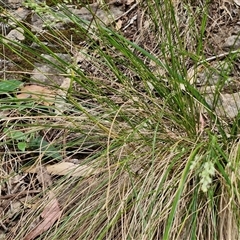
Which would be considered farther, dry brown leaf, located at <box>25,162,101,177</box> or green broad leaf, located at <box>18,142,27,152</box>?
green broad leaf, located at <box>18,142,27,152</box>

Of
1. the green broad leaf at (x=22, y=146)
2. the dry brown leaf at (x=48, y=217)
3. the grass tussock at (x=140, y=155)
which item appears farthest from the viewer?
the green broad leaf at (x=22, y=146)

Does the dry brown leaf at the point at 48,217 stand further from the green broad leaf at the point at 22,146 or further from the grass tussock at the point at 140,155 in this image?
the green broad leaf at the point at 22,146

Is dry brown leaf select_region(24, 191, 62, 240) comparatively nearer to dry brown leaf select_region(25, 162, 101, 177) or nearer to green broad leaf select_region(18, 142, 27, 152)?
dry brown leaf select_region(25, 162, 101, 177)

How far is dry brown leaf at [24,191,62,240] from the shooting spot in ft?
5.28

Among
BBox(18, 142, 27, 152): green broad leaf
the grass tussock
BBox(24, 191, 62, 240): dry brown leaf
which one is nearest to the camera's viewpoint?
the grass tussock

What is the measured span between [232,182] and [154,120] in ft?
1.25

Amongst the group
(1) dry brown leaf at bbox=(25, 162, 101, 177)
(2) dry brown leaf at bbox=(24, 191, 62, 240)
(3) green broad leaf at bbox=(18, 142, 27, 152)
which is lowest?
(2) dry brown leaf at bbox=(24, 191, 62, 240)

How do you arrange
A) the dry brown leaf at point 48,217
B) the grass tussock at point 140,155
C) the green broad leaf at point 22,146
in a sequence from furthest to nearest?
the green broad leaf at point 22,146, the dry brown leaf at point 48,217, the grass tussock at point 140,155

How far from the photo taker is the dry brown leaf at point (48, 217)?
5.28 feet

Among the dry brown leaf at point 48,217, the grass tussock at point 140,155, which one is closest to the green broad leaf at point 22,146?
the grass tussock at point 140,155

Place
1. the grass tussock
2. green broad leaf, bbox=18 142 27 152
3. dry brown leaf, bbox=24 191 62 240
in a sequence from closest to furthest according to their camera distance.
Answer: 1. the grass tussock
2. dry brown leaf, bbox=24 191 62 240
3. green broad leaf, bbox=18 142 27 152

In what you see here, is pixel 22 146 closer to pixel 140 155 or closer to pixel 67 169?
pixel 67 169

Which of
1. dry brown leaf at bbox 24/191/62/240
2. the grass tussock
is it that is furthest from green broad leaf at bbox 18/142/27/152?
dry brown leaf at bbox 24/191/62/240

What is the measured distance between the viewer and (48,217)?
163cm
